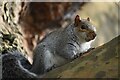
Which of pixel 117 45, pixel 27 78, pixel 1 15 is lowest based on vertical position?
pixel 27 78

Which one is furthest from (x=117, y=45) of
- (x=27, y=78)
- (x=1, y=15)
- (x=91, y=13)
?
(x=91, y=13)

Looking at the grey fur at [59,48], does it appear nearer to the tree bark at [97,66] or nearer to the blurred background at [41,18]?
the tree bark at [97,66]

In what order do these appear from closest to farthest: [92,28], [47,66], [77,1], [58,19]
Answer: [47,66] < [92,28] < [77,1] < [58,19]

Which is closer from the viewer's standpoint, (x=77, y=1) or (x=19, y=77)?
(x=19, y=77)

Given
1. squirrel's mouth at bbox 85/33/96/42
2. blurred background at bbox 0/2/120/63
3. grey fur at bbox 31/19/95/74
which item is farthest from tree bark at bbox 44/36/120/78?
blurred background at bbox 0/2/120/63

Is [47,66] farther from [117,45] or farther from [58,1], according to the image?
[58,1]

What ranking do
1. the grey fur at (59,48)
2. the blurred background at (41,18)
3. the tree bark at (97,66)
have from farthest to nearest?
1. the blurred background at (41,18)
2. the grey fur at (59,48)
3. the tree bark at (97,66)

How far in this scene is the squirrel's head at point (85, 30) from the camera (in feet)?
16.8

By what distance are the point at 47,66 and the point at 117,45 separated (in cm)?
108

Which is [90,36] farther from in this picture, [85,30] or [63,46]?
[63,46]

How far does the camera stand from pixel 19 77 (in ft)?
14.0

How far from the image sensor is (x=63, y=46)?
16.8 feet

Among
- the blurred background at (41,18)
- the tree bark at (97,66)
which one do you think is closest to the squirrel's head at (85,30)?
the tree bark at (97,66)

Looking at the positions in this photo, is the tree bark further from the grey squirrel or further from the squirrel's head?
the squirrel's head
